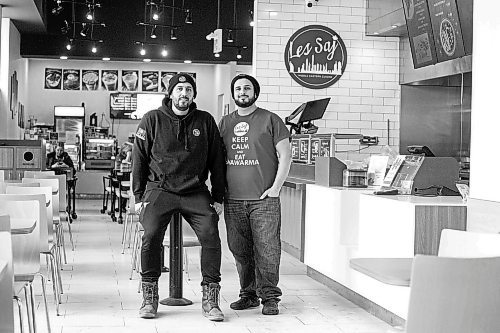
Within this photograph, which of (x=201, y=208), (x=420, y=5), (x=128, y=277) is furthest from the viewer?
(x=420, y=5)

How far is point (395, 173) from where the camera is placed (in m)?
6.12

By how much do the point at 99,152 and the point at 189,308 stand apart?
13661mm

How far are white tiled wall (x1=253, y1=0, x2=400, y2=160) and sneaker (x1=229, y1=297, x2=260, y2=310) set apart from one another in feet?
16.4

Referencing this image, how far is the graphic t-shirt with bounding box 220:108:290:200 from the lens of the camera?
5875 mm

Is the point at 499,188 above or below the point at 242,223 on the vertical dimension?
above

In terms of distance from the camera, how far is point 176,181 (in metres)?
5.71

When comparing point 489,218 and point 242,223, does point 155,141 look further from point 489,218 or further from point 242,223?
point 489,218

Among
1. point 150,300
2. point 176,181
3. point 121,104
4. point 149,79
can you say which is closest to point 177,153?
point 176,181

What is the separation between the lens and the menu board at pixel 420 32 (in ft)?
30.4

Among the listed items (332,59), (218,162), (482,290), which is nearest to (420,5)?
(332,59)

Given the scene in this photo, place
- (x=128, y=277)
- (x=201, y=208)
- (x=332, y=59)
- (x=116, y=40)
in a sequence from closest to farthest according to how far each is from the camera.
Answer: (x=201, y=208)
(x=128, y=277)
(x=332, y=59)
(x=116, y=40)

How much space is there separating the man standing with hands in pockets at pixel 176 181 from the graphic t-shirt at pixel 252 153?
125 mm

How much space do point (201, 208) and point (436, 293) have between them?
10.5 ft

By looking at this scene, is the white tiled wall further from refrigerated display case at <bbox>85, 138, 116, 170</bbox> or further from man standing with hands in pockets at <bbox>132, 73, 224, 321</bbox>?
refrigerated display case at <bbox>85, 138, 116, 170</bbox>
